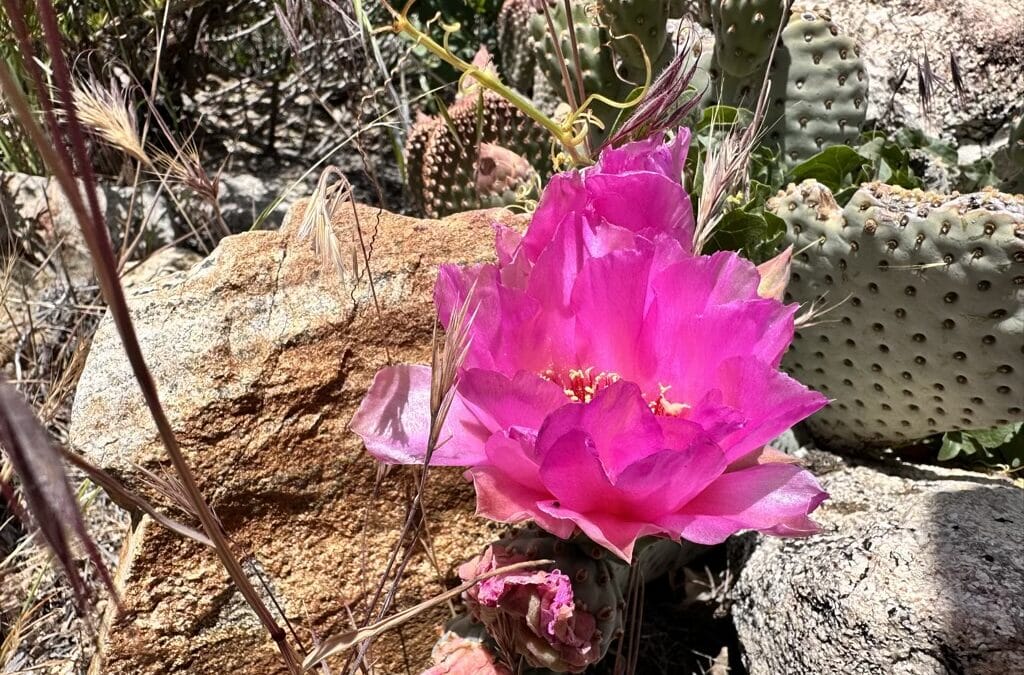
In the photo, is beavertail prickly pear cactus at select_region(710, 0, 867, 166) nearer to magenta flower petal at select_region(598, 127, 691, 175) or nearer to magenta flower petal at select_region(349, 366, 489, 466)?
magenta flower petal at select_region(598, 127, 691, 175)

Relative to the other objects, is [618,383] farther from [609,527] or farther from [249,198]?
[249,198]

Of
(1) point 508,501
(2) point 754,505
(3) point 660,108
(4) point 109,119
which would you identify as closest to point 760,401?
(2) point 754,505

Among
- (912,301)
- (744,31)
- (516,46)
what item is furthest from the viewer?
(516,46)

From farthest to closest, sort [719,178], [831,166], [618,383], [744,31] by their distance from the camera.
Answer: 1. [831,166]
2. [744,31]
3. [719,178]
4. [618,383]

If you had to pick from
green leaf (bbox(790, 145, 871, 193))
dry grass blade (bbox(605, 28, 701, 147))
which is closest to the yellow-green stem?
dry grass blade (bbox(605, 28, 701, 147))

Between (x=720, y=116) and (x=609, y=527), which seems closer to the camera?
(x=609, y=527)

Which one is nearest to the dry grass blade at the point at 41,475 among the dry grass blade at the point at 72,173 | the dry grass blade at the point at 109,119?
the dry grass blade at the point at 72,173
